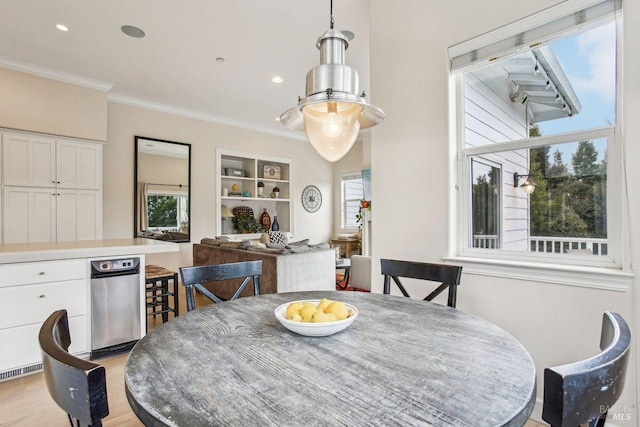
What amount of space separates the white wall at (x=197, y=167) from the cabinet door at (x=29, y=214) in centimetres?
78

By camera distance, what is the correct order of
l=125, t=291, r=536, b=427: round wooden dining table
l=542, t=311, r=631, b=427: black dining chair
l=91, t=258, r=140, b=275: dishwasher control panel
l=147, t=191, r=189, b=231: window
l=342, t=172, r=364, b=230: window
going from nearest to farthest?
1. l=542, t=311, r=631, b=427: black dining chair
2. l=125, t=291, r=536, b=427: round wooden dining table
3. l=91, t=258, r=140, b=275: dishwasher control panel
4. l=147, t=191, r=189, b=231: window
5. l=342, t=172, r=364, b=230: window

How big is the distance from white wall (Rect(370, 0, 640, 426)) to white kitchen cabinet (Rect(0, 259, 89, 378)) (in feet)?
7.72

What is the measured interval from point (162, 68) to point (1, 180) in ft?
7.59

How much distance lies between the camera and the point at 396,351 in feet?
3.28

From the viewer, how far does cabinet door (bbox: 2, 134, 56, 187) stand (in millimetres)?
3920

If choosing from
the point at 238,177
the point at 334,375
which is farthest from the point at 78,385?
the point at 238,177

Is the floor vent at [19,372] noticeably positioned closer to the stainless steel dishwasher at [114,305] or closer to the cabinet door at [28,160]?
the stainless steel dishwasher at [114,305]

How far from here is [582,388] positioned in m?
0.58

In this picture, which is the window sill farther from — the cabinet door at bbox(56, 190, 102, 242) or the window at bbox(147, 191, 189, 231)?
the window at bbox(147, 191, 189, 231)

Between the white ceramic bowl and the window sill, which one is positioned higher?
the window sill

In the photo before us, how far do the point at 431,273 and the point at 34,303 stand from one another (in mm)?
2785

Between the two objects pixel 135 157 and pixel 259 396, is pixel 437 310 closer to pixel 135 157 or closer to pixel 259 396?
pixel 259 396

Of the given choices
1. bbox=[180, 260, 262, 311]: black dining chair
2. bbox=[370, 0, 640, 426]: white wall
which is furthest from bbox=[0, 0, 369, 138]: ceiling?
bbox=[180, 260, 262, 311]: black dining chair

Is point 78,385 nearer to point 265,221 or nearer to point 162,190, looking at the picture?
point 162,190
